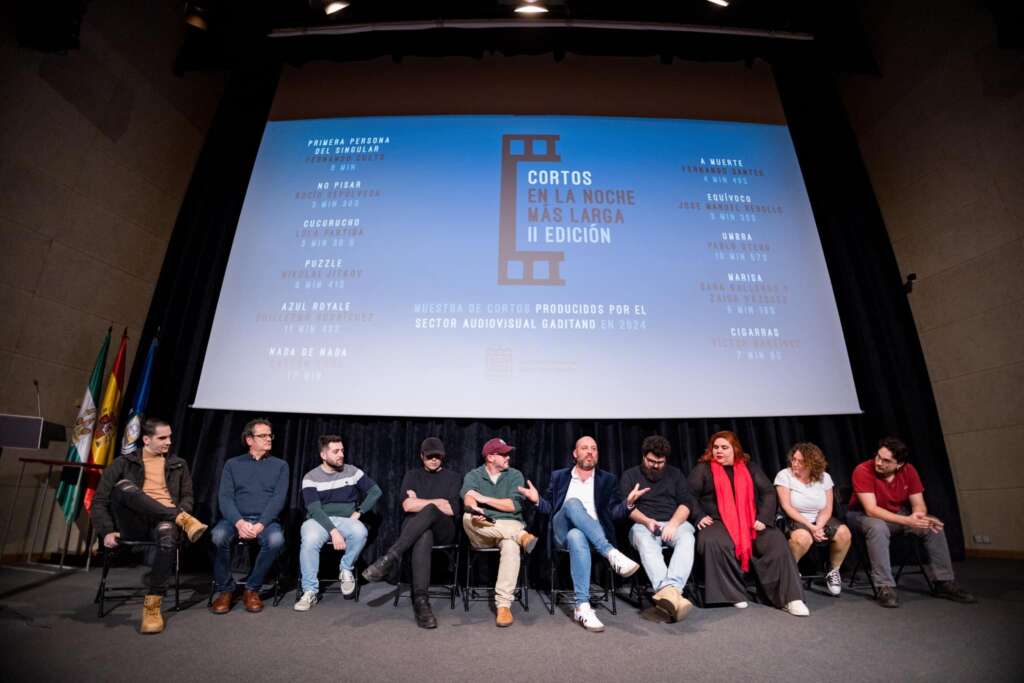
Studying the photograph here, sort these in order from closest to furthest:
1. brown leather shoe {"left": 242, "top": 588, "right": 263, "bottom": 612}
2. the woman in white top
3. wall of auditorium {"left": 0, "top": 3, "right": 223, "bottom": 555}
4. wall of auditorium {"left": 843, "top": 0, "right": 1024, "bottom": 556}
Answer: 1. brown leather shoe {"left": 242, "top": 588, "right": 263, "bottom": 612}
2. the woman in white top
3. wall of auditorium {"left": 0, "top": 3, "right": 223, "bottom": 555}
4. wall of auditorium {"left": 843, "top": 0, "right": 1024, "bottom": 556}

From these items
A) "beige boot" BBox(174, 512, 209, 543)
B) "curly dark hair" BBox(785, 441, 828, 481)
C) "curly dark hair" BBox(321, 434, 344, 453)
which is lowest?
"beige boot" BBox(174, 512, 209, 543)

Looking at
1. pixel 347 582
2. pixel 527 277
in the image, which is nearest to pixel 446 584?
pixel 347 582

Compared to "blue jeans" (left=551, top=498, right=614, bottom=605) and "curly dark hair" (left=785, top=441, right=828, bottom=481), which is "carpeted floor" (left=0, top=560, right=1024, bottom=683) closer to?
"blue jeans" (left=551, top=498, right=614, bottom=605)

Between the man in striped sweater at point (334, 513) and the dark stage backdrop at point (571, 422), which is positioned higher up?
the dark stage backdrop at point (571, 422)

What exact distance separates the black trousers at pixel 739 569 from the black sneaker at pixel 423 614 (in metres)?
1.47

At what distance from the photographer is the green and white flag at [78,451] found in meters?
3.66

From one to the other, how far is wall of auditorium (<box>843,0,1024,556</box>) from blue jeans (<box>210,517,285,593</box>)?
5087mm

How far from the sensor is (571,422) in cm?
381

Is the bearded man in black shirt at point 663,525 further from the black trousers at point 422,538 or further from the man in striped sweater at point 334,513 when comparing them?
the man in striped sweater at point 334,513

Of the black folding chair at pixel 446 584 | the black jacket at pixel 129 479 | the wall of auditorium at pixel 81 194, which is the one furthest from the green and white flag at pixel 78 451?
the black folding chair at pixel 446 584

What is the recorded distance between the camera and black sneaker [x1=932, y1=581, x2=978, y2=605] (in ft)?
8.94

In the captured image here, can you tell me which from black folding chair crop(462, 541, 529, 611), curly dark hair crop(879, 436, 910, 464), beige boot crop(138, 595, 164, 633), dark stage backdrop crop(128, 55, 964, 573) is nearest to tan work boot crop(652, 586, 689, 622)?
black folding chair crop(462, 541, 529, 611)

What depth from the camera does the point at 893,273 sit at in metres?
4.55

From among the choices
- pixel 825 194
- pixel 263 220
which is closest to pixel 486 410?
pixel 263 220
